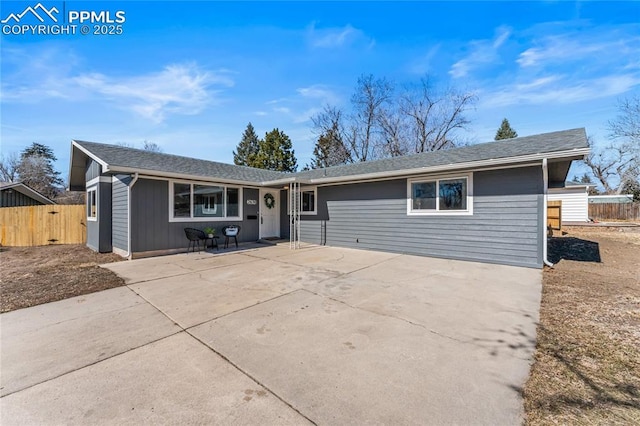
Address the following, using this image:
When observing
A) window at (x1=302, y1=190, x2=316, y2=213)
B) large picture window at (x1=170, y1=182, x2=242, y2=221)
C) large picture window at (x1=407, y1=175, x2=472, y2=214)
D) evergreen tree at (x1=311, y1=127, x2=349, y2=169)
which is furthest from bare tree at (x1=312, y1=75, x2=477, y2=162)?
large picture window at (x1=170, y1=182, x2=242, y2=221)

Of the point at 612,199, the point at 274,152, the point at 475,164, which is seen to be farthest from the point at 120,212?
the point at 612,199

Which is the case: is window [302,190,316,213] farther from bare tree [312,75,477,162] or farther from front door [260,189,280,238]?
bare tree [312,75,477,162]

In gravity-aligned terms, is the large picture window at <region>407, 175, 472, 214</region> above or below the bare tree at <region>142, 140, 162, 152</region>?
below

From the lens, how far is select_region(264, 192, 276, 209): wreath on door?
11.2m

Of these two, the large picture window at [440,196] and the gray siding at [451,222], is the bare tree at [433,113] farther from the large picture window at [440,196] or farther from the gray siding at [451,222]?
the large picture window at [440,196]

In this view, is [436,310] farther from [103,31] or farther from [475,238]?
[103,31]

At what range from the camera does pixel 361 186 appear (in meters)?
9.08

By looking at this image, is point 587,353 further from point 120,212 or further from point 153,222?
point 120,212

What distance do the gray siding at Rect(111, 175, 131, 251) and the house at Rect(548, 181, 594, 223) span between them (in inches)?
921

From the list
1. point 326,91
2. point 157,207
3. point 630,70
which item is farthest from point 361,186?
point 630,70

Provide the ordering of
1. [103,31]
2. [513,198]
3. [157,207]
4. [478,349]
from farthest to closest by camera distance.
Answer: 1. [157,207]
2. [103,31]
3. [513,198]
4. [478,349]

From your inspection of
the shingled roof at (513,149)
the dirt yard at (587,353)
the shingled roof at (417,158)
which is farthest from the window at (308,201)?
the dirt yard at (587,353)

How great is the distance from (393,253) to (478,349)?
5.52m

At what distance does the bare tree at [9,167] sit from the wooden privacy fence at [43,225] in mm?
22519
